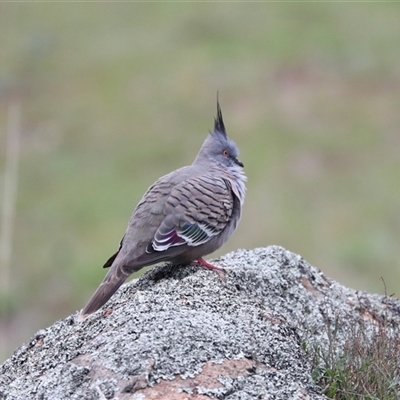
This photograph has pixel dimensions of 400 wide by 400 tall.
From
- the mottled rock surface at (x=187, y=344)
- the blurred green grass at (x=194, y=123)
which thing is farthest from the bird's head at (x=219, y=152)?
the blurred green grass at (x=194, y=123)

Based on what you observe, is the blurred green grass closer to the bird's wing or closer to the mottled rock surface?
the bird's wing

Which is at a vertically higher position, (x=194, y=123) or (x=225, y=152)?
(x=194, y=123)

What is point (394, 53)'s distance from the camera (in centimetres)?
1633

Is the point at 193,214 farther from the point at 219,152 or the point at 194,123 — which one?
the point at 194,123

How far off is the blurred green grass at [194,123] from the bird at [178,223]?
187 inches

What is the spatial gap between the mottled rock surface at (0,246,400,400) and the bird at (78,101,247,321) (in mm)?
144

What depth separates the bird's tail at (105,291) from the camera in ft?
16.0

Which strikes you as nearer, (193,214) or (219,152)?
(193,214)

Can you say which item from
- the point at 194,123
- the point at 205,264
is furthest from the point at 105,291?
the point at 194,123

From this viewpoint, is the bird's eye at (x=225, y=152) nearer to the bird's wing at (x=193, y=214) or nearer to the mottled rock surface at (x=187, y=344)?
the bird's wing at (x=193, y=214)

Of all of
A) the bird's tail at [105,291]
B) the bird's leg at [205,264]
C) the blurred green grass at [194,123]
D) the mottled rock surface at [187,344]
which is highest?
the blurred green grass at [194,123]

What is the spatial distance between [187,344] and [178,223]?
1.72 meters

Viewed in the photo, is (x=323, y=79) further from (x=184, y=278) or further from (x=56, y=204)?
(x=184, y=278)

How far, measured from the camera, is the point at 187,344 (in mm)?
3959
